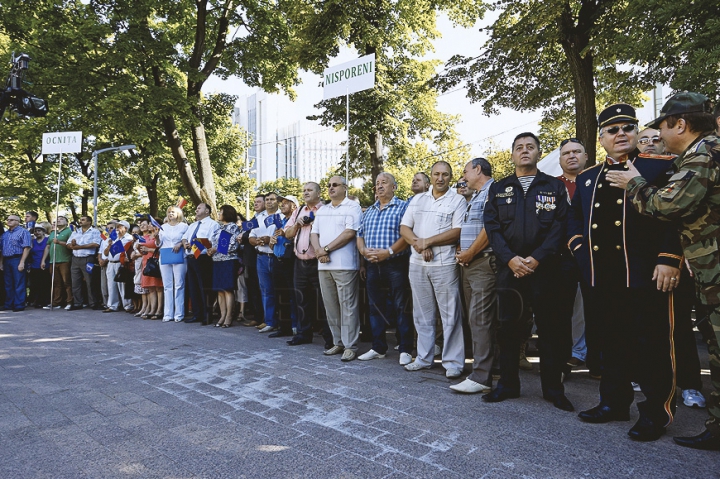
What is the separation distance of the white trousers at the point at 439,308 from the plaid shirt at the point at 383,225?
0.55 m

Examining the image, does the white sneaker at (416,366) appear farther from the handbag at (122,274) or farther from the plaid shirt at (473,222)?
the handbag at (122,274)

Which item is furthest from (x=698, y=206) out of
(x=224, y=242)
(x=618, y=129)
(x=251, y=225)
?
(x=224, y=242)

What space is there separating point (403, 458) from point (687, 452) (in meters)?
1.70

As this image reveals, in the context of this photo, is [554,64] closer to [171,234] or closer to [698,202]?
[171,234]

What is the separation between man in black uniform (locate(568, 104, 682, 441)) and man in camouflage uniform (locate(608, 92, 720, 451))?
0.16m

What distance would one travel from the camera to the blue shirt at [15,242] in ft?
38.3

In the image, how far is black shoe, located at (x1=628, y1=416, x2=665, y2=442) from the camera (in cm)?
317

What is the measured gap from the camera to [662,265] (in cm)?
320

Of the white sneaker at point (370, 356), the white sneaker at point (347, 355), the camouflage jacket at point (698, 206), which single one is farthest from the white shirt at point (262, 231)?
the camouflage jacket at point (698, 206)

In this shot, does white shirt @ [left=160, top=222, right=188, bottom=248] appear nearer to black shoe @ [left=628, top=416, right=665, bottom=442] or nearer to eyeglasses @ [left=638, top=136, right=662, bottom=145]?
eyeglasses @ [left=638, top=136, right=662, bottom=145]

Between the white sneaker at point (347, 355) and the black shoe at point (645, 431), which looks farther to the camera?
the white sneaker at point (347, 355)

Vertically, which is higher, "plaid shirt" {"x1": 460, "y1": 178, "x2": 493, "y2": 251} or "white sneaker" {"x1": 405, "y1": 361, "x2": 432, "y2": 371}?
"plaid shirt" {"x1": 460, "y1": 178, "x2": 493, "y2": 251}

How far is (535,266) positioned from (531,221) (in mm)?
384

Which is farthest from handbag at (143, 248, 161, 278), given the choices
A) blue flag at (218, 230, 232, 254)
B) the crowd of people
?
blue flag at (218, 230, 232, 254)
